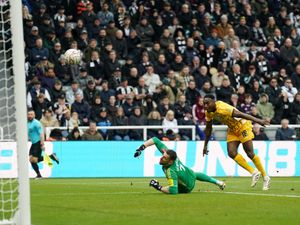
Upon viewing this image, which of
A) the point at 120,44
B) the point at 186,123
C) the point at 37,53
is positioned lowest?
the point at 186,123

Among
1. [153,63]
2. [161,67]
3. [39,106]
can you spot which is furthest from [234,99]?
[39,106]

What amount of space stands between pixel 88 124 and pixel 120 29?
4.52 metres

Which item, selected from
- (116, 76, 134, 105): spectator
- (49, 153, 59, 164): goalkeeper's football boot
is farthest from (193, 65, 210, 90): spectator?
(49, 153, 59, 164): goalkeeper's football boot

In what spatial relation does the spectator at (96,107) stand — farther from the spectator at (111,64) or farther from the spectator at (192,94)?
the spectator at (192,94)

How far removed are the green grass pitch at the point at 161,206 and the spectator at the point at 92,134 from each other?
619 cm

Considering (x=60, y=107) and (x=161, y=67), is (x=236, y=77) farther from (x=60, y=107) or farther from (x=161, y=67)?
(x=60, y=107)

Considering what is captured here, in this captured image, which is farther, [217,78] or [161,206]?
[217,78]

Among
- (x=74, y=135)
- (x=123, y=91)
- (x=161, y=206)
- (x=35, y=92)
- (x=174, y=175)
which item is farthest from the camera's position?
(x=123, y=91)

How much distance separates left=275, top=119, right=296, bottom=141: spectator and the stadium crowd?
6 cm

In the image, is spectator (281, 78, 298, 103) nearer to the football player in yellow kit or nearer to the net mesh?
the net mesh

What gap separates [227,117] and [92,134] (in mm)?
8194

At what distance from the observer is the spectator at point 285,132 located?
2722cm

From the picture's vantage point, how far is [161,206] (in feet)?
46.6

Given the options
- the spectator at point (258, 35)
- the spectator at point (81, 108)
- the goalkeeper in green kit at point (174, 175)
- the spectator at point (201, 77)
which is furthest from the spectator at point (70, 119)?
the goalkeeper in green kit at point (174, 175)
